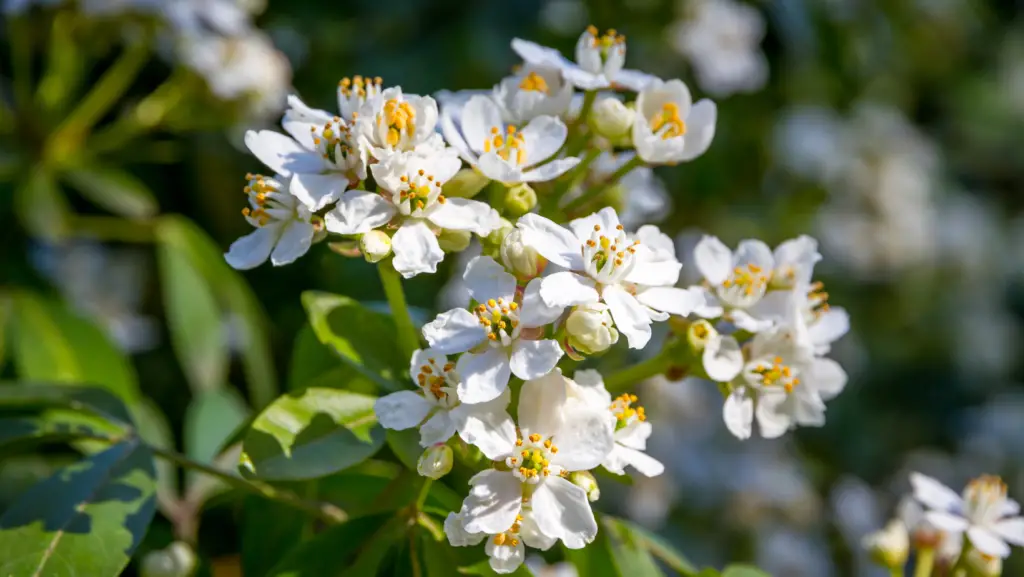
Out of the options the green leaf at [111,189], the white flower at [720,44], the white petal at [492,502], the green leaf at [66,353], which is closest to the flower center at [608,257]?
the white petal at [492,502]

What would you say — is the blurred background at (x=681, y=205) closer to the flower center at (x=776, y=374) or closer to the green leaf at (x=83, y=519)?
the green leaf at (x=83, y=519)

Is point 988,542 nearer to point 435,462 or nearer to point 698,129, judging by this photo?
point 698,129

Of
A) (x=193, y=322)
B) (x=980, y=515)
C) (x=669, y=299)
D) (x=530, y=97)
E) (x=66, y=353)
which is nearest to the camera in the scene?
(x=669, y=299)

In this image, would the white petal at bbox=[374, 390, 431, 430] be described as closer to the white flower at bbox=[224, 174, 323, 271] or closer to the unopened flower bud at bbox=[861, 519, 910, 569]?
the white flower at bbox=[224, 174, 323, 271]

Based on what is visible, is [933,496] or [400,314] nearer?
[400,314]

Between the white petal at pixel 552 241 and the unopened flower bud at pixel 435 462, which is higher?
the white petal at pixel 552 241

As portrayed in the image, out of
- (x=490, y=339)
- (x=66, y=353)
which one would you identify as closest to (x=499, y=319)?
(x=490, y=339)

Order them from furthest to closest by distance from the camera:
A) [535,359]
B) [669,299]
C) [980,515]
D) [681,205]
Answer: [681,205], [980,515], [669,299], [535,359]

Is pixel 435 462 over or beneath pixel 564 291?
beneath
